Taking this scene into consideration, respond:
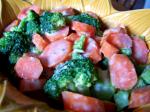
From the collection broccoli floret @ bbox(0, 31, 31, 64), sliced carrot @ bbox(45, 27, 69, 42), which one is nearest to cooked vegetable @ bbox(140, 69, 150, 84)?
sliced carrot @ bbox(45, 27, 69, 42)

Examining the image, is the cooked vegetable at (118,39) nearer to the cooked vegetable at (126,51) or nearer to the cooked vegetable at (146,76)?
the cooked vegetable at (126,51)

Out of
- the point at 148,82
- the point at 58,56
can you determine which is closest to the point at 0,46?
the point at 58,56

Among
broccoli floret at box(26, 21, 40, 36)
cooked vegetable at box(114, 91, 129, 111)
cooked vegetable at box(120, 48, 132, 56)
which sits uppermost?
broccoli floret at box(26, 21, 40, 36)

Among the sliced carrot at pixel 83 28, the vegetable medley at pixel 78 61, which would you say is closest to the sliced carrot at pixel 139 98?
the vegetable medley at pixel 78 61

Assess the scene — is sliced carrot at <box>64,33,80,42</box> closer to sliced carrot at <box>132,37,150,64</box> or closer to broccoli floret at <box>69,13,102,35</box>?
broccoli floret at <box>69,13,102,35</box>

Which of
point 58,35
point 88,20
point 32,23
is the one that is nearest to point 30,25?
point 32,23
